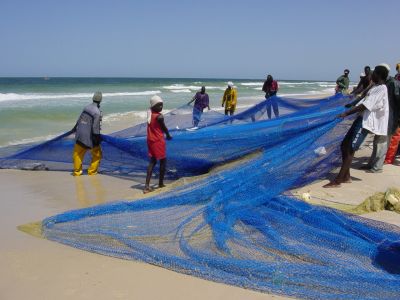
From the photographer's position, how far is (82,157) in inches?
258

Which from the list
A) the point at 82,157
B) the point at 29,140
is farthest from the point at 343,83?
the point at 29,140

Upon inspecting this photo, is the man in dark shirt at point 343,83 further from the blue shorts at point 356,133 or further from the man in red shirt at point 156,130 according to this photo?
the man in red shirt at point 156,130

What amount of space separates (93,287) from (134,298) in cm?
34

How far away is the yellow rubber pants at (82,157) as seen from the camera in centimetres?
643

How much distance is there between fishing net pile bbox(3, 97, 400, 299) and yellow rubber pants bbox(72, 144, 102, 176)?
105 inches

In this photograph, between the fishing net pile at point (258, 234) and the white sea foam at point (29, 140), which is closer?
the fishing net pile at point (258, 234)

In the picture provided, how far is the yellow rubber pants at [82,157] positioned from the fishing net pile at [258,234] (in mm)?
2663

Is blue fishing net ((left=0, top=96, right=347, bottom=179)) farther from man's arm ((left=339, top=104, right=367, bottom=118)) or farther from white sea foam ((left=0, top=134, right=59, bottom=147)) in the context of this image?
white sea foam ((left=0, top=134, right=59, bottom=147))

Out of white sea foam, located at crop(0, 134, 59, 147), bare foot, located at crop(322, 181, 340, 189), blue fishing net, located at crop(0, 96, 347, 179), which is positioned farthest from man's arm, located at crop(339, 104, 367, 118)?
white sea foam, located at crop(0, 134, 59, 147)

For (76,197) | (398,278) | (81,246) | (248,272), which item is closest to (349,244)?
(398,278)

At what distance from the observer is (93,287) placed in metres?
3.01

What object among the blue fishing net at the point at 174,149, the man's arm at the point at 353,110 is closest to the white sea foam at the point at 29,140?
the blue fishing net at the point at 174,149

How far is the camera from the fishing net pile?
2861 millimetres

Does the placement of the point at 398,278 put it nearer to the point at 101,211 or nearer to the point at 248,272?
the point at 248,272
